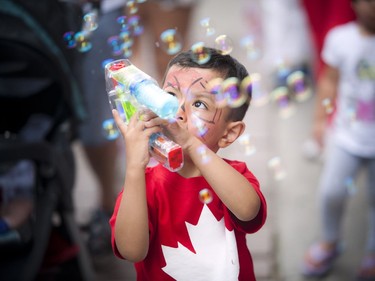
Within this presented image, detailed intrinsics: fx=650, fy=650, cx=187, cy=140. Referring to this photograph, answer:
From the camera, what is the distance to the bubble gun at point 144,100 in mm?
1133

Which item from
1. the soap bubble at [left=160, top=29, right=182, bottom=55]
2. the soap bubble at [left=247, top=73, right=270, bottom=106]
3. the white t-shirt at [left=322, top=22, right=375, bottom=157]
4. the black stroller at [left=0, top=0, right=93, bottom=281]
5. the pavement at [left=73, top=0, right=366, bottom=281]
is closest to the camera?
the soap bubble at [left=247, top=73, right=270, bottom=106]

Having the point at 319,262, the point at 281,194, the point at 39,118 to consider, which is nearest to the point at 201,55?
the point at 39,118

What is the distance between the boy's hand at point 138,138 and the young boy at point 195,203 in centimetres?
1

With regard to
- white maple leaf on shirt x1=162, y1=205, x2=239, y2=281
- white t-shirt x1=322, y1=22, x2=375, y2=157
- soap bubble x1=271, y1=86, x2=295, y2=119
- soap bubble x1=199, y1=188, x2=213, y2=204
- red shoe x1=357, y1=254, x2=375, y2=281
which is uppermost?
soap bubble x1=199, y1=188, x2=213, y2=204

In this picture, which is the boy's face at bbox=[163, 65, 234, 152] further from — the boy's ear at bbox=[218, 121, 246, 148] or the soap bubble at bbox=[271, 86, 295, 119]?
the soap bubble at bbox=[271, 86, 295, 119]

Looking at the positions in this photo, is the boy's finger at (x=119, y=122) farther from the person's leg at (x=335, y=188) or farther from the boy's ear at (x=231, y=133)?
the person's leg at (x=335, y=188)

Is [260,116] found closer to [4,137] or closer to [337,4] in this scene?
[337,4]

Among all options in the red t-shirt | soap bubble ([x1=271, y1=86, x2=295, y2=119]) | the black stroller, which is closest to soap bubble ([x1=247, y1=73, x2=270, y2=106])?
the red t-shirt

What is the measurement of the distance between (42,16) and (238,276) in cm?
136

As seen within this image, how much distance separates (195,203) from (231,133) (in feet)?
0.54

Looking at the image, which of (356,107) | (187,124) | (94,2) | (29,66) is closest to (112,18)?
(94,2)

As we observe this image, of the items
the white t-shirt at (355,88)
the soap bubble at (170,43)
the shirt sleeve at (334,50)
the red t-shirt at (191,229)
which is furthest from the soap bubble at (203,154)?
the shirt sleeve at (334,50)

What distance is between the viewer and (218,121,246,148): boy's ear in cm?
133

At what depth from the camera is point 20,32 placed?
226 cm
